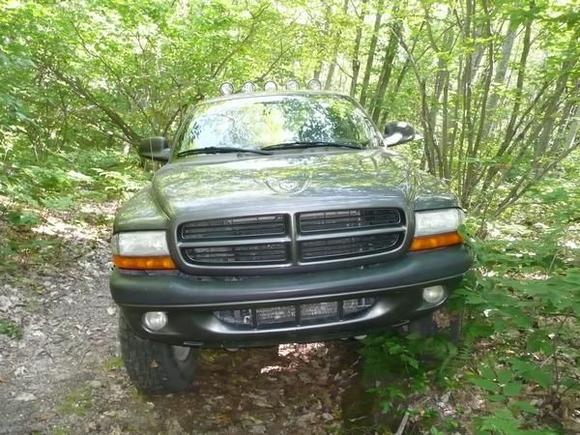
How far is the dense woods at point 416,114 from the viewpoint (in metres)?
2.64

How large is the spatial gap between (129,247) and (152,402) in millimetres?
1125

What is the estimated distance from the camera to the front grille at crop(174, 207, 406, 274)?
2.41 m

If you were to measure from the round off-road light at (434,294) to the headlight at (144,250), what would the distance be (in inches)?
48.7

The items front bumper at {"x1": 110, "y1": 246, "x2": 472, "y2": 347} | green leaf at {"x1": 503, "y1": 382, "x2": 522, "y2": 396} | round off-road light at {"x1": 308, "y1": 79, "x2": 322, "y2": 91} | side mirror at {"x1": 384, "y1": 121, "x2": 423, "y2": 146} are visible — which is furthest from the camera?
round off-road light at {"x1": 308, "y1": 79, "x2": 322, "y2": 91}

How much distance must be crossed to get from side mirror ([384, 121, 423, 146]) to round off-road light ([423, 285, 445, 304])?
1770 millimetres

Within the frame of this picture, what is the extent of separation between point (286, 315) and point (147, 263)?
0.71 m

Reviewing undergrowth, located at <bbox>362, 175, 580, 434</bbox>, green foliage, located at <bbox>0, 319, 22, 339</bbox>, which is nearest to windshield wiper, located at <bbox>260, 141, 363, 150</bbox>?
undergrowth, located at <bbox>362, 175, 580, 434</bbox>

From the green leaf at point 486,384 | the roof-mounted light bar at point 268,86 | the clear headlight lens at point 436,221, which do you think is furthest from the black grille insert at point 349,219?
the roof-mounted light bar at point 268,86

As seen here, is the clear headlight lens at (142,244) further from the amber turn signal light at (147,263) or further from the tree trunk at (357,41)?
the tree trunk at (357,41)

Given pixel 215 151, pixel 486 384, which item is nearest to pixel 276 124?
pixel 215 151

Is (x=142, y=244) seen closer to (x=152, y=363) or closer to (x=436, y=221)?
(x=152, y=363)

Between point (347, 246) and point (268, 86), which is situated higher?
point (268, 86)

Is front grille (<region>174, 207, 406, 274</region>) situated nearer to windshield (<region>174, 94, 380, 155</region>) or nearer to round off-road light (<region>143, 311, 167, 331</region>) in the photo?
round off-road light (<region>143, 311, 167, 331</region>)

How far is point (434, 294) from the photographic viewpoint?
2566 millimetres
